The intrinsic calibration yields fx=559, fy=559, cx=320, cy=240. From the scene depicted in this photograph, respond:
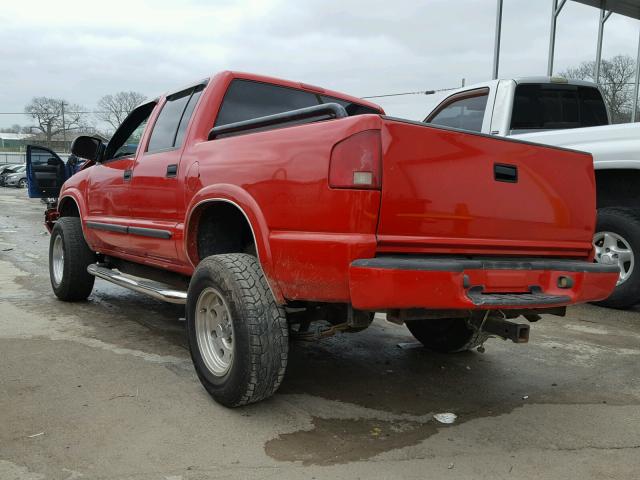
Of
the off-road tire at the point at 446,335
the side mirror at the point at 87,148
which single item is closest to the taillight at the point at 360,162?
the off-road tire at the point at 446,335

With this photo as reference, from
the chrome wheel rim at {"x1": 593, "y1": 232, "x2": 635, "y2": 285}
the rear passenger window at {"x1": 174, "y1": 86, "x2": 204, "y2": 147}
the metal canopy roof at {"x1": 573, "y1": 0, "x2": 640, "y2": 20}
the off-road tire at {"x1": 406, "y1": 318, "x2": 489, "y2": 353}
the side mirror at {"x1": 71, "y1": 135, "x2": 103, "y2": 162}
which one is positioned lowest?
the off-road tire at {"x1": 406, "y1": 318, "x2": 489, "y2": 353}

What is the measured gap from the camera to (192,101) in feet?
13.8

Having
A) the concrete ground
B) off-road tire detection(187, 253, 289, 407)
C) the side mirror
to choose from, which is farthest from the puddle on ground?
the side mirror

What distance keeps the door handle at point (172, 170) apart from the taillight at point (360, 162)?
1.72 meters

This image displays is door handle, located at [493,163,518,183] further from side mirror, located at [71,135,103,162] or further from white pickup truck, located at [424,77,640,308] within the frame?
side mirror, located at [71,135,103,162]

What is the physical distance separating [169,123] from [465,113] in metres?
3.46

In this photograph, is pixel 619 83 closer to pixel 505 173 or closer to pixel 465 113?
pixel 465 113

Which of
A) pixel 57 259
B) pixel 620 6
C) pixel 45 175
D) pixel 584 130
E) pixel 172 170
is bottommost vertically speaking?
pixel 57 259

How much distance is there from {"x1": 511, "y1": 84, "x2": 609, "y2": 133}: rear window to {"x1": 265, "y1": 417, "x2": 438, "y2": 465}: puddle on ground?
13.1ft

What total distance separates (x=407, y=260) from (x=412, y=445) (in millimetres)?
994

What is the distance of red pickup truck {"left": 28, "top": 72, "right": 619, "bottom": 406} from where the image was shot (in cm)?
256

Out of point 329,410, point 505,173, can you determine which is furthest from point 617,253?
point 329,410

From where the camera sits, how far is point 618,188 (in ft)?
18.4

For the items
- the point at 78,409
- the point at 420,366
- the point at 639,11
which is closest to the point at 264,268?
the point at 78,409
